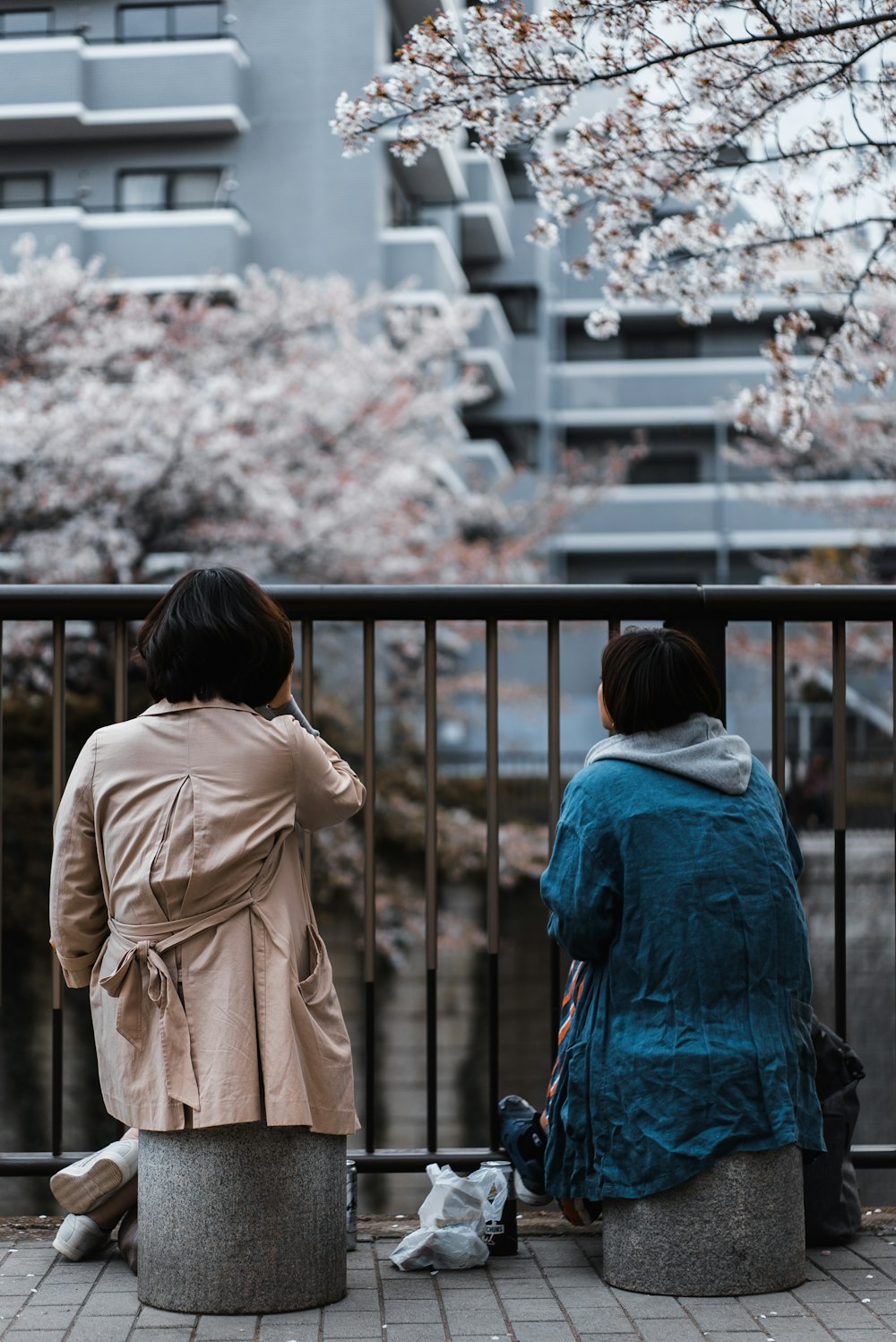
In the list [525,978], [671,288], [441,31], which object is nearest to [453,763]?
[525,978]

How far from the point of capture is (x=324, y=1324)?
8.61 feet

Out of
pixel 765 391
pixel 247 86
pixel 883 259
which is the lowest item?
pixel 765 391

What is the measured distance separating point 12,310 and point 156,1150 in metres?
15.4

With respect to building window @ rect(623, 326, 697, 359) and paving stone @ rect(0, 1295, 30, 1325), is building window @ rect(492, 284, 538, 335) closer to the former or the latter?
building window @ rect(623, 326, 697, 359)

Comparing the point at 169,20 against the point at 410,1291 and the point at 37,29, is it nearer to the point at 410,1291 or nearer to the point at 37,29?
the point at 37,29

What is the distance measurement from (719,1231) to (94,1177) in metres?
1.28

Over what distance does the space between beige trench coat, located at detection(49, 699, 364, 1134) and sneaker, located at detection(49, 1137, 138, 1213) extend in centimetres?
27

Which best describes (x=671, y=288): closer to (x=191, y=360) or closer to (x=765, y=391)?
(x=765, y=391)

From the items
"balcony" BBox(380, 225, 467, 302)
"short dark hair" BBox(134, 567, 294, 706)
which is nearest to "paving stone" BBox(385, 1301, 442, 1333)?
"short dark hair" BBox(134, 567, 294, 706)

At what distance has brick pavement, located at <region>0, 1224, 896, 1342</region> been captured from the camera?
257 centimetres

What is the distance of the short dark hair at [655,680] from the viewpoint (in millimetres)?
2859

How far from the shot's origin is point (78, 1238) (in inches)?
118

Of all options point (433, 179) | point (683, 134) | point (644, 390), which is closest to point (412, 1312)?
point (683, 134)

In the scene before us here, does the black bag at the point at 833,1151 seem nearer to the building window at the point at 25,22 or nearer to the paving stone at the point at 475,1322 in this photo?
the paving stone at the point at 475,1322
